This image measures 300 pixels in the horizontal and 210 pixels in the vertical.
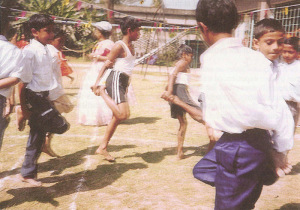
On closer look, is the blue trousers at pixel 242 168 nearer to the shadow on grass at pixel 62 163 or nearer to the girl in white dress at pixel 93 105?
the shadow on grass at pixel 62 163

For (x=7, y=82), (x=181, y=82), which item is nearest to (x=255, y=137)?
Result: (x=7, y=82)

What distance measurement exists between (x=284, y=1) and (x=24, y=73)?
8.36m

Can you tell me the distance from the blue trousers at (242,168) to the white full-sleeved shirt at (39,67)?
221 centimetres

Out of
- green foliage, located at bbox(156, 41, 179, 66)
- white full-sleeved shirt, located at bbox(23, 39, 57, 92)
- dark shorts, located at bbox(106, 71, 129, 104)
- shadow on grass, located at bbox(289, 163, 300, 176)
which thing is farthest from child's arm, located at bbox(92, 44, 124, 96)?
green foliage, located at bbox(156, 41, 179, 66)

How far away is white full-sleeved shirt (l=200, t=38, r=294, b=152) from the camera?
5.65ft

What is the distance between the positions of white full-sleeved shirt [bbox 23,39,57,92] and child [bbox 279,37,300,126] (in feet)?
8.02

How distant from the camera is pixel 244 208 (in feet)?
6.44

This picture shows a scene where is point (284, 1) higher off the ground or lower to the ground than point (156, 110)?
higher

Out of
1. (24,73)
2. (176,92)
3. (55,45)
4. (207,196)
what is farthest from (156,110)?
(24,73)

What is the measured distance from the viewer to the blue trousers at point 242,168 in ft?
6.09

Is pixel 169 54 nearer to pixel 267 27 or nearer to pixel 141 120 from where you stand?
pixel 141 120

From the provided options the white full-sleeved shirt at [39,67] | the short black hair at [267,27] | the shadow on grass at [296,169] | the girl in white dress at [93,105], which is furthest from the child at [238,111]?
the girl in white dress at [93,105]

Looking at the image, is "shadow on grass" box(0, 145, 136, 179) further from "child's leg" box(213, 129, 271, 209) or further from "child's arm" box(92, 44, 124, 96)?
"child's leg" box(213, 129, 271, 209)

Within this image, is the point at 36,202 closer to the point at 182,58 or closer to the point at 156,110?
the point at 182,58
